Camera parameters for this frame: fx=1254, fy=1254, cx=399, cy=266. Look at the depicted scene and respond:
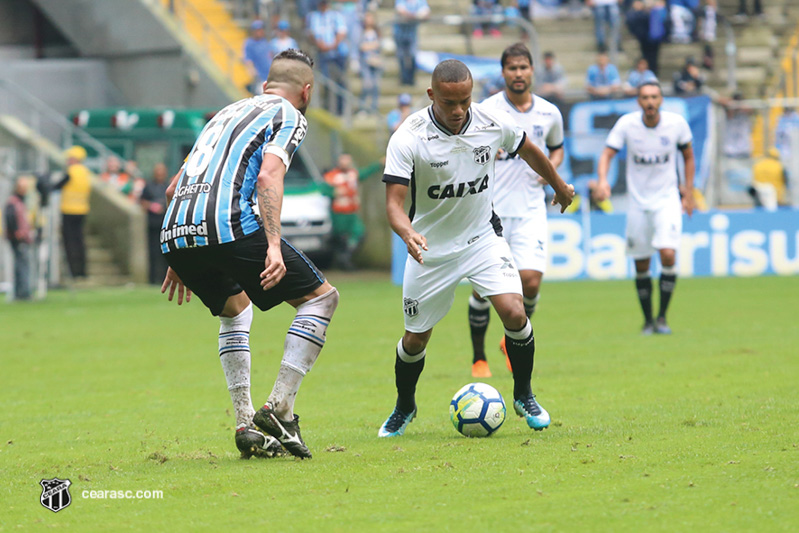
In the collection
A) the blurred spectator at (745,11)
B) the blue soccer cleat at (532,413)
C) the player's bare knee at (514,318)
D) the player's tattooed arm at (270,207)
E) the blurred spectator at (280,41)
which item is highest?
the player's tattooed arm at (270,207)

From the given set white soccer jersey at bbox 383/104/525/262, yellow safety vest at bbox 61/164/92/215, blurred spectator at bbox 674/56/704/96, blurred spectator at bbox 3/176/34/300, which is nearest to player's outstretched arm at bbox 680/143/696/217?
white soccer jersey at bbox 383/104/525/262

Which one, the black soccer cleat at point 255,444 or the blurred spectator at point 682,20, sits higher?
the black soccer cleat at point 255,444

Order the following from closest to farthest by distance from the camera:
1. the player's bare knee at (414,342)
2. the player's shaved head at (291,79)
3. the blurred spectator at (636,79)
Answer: the player's shaved head at (291,79) < the player's bare knee at (414,342) < the blurred spectator at (636,79)

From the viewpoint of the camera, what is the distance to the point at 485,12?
29391 mm

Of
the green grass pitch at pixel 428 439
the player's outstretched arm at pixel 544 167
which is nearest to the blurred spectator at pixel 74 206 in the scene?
the green grass pitch at pixel 428 439

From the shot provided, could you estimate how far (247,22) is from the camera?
107 feet

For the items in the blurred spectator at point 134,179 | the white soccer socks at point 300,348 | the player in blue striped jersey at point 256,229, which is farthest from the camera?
the blurred spectator at point 134,179

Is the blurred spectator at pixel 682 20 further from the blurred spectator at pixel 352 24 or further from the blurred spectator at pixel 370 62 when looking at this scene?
the blurred spectator at pixel 352 24

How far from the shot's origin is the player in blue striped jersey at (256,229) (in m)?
6.51

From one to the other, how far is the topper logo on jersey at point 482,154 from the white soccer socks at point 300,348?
128 centimetres

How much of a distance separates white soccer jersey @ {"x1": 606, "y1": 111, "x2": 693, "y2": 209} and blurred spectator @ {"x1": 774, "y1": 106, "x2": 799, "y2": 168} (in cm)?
1157

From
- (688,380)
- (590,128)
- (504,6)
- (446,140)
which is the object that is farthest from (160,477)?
(504,6)

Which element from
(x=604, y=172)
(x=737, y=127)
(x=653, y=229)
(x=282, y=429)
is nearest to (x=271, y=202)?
(x=282, y=429)

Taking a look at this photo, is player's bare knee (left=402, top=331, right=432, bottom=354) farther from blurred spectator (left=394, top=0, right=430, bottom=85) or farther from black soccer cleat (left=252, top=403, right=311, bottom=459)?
blurred spectator (left=394, top=0, right=430, bottom=85)
